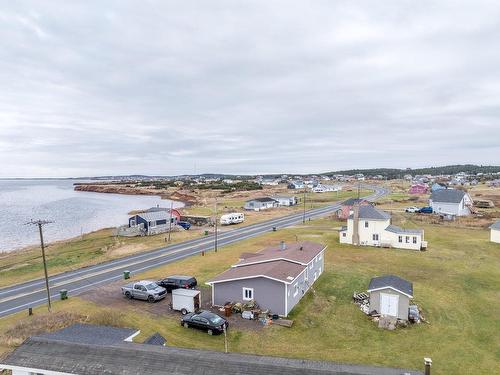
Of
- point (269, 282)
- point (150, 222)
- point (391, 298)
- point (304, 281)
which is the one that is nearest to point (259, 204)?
point (150, 222)

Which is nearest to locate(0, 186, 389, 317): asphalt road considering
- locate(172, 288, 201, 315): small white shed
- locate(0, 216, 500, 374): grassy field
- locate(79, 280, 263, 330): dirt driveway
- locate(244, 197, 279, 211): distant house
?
locate(79, 280, 263, 330): dirt driveway

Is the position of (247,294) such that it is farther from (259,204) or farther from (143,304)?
(259,204)

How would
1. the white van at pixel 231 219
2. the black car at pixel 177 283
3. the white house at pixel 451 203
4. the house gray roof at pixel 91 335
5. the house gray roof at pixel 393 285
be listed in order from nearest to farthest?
the house gray roof at pixel 91 335, the house gray roof at pixel 393 285, the black car at pixel 177 283, the white van at pixel 231 219, the white house at pixel 451 203

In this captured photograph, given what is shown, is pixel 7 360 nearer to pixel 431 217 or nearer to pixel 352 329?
pixel 352 329

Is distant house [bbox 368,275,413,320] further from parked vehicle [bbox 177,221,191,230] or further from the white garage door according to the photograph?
parked vehicle [bbox 177,221,191,230]

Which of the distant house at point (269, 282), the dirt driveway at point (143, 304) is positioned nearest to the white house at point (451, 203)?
the distant house at point (269, 282)

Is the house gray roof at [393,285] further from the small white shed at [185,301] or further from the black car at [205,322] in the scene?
the small white shed at [185,301]

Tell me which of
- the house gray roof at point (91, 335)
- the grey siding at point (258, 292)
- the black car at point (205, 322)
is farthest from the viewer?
the grey siding at point (258, 292)
